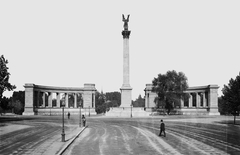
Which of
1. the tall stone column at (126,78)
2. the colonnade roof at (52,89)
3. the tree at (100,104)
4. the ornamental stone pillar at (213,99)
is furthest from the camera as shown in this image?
the tree at (100,104)

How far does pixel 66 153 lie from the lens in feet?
59.6

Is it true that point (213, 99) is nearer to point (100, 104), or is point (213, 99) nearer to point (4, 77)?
point (4, 77)

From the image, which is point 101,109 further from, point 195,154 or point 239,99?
point 195,154

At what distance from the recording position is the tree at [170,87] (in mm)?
97931

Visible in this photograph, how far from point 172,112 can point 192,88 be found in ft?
46.1

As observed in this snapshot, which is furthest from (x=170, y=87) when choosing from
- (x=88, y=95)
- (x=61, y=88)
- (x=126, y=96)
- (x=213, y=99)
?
(x=61, y=88)

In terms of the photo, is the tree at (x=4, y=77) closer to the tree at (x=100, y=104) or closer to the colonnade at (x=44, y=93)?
the colonnade at (x=44, y=93)

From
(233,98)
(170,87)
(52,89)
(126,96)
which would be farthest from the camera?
(52,89)

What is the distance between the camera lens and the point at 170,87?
9888 centimetres

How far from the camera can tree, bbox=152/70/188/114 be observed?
9793cm

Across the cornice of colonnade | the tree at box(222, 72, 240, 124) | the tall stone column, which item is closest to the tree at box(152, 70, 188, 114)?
the tall stone column

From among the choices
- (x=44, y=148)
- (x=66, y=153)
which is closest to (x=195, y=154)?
(x=66, y=153)

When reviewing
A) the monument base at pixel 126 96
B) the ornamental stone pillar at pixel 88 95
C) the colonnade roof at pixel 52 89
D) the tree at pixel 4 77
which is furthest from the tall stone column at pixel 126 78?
the colonnade roof at pixel 52 89

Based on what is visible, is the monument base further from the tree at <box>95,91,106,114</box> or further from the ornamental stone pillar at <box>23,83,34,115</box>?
the tree at <box>95,91,106,114</box>
